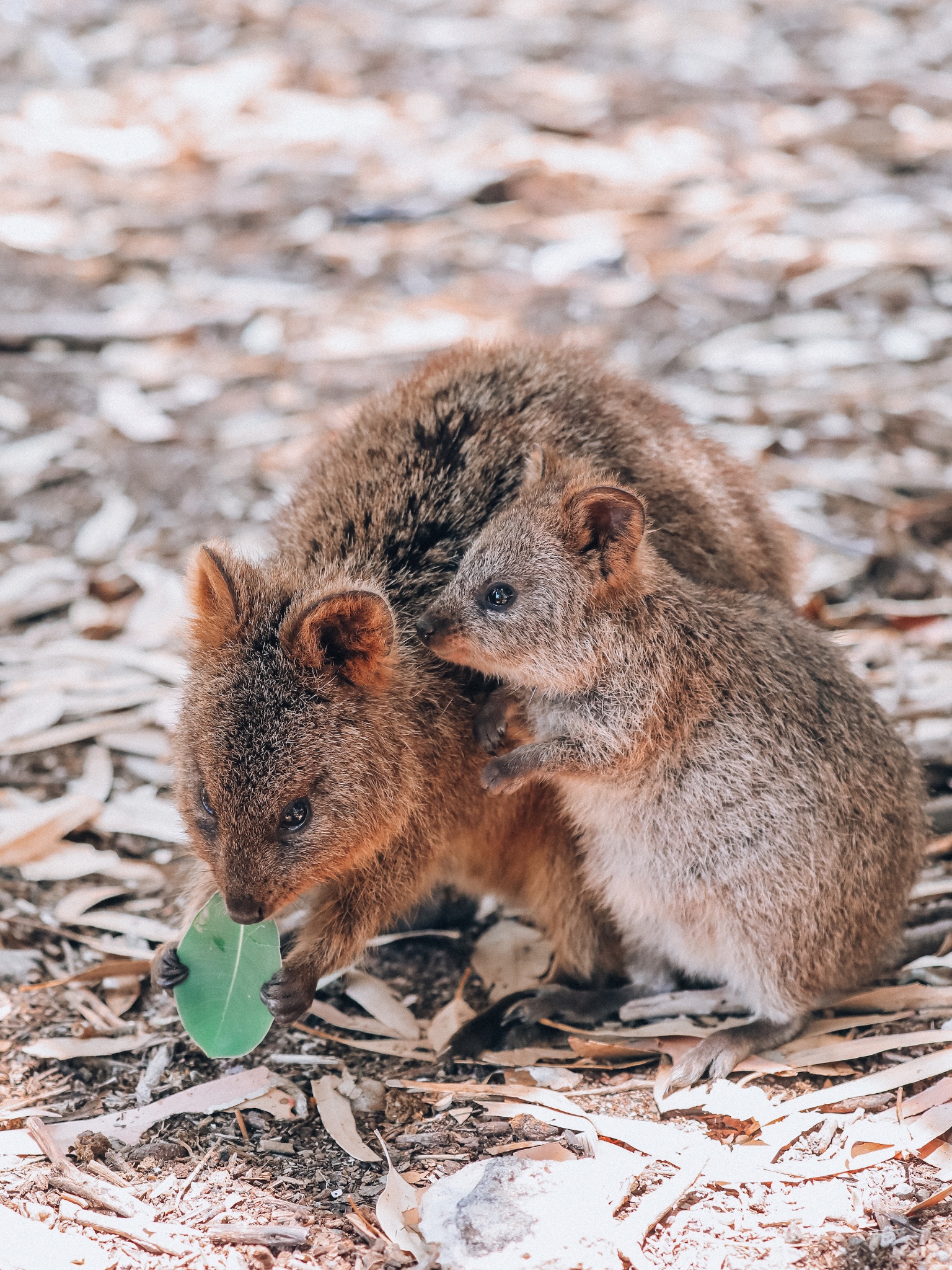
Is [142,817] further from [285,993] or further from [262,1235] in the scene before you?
[262,1235]

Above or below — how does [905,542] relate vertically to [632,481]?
below

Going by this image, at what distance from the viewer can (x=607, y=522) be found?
13.3 feet

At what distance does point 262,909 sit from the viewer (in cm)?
372

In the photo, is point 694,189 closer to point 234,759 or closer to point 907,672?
point 907,672

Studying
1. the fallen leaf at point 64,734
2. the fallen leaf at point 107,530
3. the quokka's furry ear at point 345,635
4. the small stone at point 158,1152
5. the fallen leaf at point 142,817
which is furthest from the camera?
the fallen leaf at point 107,530

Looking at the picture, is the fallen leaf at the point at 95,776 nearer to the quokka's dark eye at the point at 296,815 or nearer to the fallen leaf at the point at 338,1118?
the fallen leaf at the point at 338,1118

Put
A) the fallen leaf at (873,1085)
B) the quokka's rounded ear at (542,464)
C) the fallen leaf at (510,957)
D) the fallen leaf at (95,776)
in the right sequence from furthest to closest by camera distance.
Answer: the fallen leaf at (95,776)
the fallen leaf at (510,957)
the quokka's rounded ear at (542,464)
the fallen leaf at (873,1085)

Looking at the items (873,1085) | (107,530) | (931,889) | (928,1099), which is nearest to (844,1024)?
(873,1085)

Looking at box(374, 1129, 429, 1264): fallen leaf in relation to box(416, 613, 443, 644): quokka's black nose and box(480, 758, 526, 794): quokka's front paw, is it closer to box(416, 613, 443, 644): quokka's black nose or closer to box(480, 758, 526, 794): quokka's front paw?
box(480, 758, 526, 794): quokka's front paw

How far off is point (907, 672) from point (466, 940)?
2398 mm

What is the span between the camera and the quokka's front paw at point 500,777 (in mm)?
4043

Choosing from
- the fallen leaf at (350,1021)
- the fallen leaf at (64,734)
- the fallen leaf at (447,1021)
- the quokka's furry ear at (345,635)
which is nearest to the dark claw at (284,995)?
the fallen leaf at (350,1021)

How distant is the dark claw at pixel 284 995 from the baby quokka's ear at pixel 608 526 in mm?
1571

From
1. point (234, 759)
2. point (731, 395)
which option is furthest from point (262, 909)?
point (731, 395)
